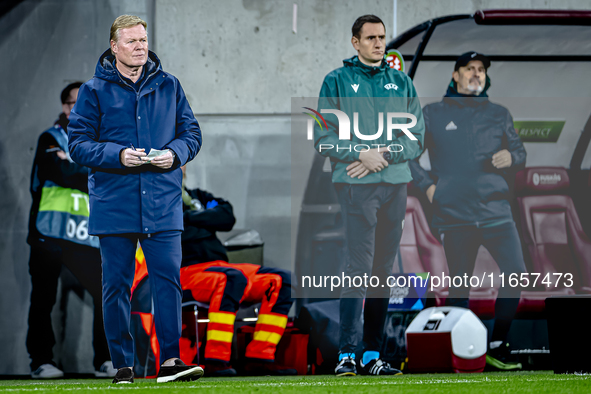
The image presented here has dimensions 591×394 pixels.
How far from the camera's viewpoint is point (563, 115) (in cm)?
421

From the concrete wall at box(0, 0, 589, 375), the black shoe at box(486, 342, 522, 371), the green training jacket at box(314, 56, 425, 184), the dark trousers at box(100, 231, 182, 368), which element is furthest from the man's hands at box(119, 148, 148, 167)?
the black shoe at box(486, 342, 522, 371)

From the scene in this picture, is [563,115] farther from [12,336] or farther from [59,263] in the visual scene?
[12,336]

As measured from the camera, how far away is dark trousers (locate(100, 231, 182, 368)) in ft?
9.61

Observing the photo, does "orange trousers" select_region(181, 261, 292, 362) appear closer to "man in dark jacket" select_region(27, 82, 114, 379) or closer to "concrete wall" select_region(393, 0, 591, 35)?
"man in dark jacket" select_region(27, 82, 114, 379)

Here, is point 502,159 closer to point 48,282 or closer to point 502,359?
point 502,359

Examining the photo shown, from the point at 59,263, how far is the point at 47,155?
2.00 feet

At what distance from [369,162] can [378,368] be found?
1.01 metres

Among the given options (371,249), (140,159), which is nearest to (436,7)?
Result: (371,249)

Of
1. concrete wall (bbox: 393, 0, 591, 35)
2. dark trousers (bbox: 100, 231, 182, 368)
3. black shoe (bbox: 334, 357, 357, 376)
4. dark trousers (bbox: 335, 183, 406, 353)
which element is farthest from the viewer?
concrete wall (bbox: 393, 0, 591, 35)

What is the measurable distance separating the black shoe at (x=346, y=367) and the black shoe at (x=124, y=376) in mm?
1044

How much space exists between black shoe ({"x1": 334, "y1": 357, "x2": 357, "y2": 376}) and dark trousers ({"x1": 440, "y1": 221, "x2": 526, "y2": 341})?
2.39 ft

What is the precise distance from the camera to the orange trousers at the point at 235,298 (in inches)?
140

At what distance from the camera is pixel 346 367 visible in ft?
11.4

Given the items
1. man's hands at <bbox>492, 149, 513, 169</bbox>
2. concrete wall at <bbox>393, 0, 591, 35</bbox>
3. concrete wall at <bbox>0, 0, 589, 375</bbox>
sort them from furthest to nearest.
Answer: concrete wall at <bbox>393, 0, 591, 35</bbox> → concrete wall at <bbox>0, 0, 589, 375</bbox> → man's hands at <bbox>492, 149, 513, 169</bbox>
